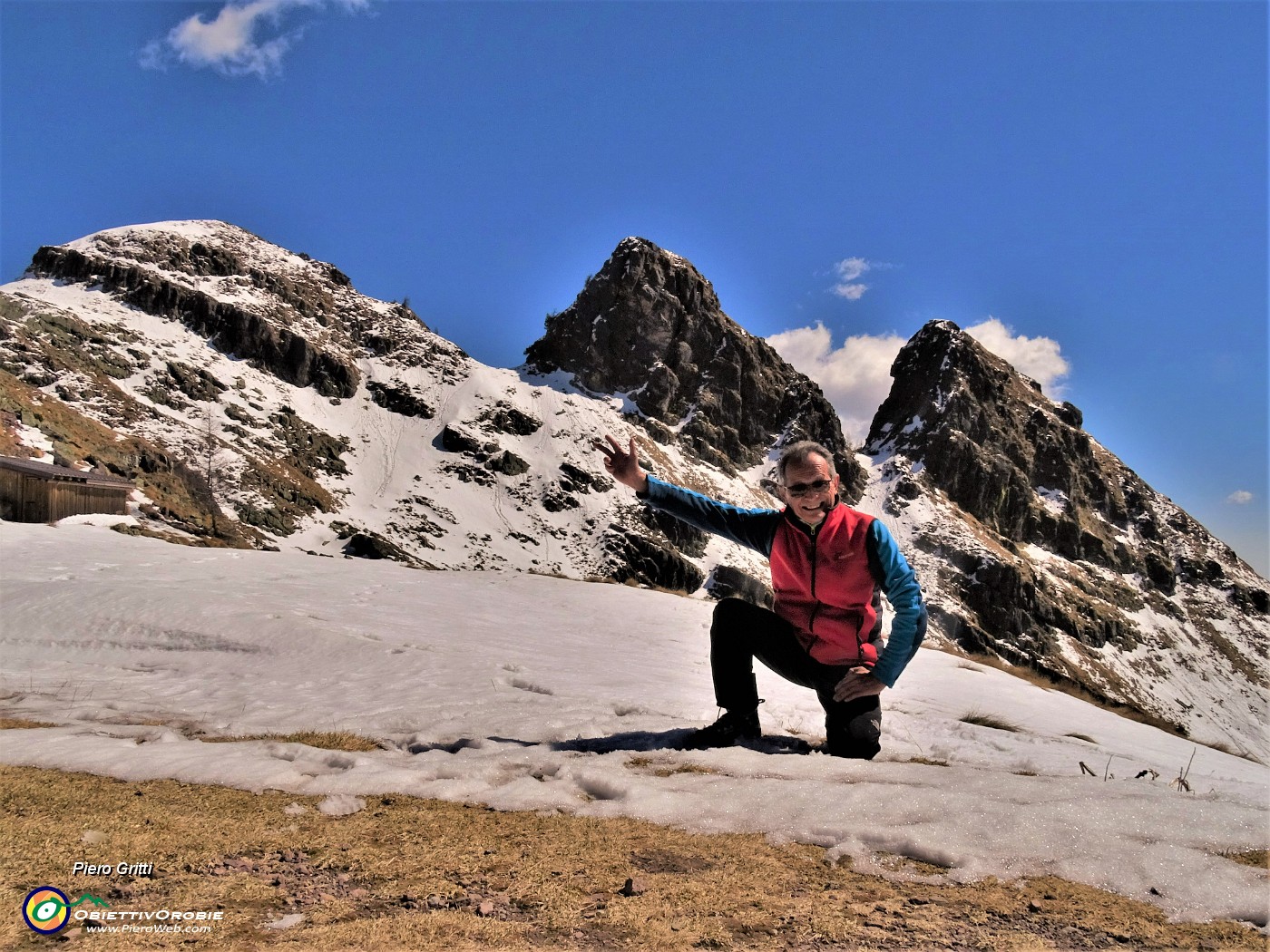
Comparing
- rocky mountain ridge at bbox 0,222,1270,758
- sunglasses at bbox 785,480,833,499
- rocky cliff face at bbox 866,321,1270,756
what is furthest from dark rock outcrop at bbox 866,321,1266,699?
sunglasses at bbox 785,480,833,499

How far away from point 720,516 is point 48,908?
3.94 m

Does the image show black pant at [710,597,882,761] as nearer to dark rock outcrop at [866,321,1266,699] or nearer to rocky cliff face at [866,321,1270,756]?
rocky cliff face at [866,321,1270,756]

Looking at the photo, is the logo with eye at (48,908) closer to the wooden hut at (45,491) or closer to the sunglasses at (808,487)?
the sunglasses at (808,487)

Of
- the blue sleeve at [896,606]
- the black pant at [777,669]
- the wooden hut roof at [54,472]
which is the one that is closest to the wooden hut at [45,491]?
the wooden hut roof at [54,472]

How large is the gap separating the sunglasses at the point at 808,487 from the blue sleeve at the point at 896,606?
0.42 m

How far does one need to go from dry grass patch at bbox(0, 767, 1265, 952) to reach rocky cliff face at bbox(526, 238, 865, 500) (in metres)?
92.6

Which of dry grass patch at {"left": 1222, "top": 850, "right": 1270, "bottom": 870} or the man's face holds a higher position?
the man's face

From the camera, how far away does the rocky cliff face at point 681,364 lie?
3996 inches

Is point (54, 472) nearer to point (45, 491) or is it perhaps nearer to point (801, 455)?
point (45, 491)

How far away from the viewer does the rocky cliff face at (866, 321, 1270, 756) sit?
91.0 metres

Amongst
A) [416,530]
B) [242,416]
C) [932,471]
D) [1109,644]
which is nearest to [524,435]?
[416,530]

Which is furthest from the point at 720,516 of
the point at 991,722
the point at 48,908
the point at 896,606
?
the point at 48,908

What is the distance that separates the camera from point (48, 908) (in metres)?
2.04

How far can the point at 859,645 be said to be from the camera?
4.35 metres
